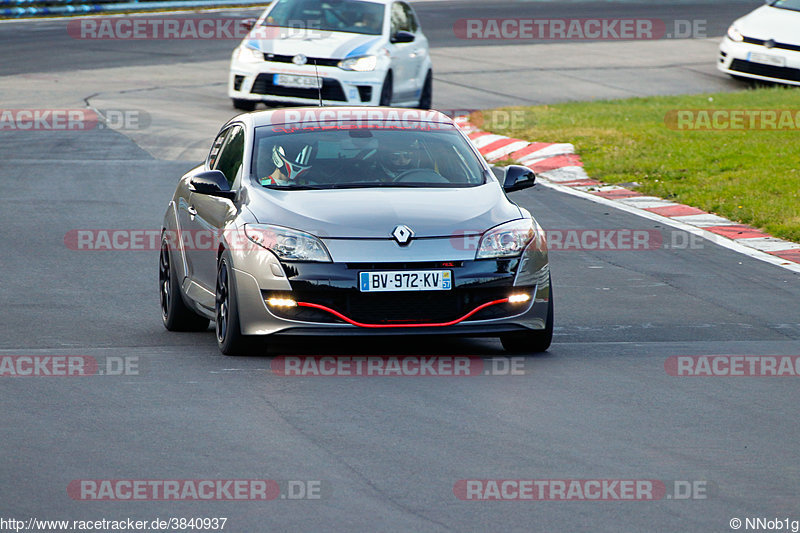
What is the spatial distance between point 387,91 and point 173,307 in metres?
11.4

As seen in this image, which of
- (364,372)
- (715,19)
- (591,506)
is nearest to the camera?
(591,506)

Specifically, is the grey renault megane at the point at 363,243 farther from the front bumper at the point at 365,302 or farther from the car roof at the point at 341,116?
the car roof at the point at 341,116

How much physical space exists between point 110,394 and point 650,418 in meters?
2.69

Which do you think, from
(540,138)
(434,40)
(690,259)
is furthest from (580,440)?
(434,40)

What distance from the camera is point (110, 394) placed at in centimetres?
752

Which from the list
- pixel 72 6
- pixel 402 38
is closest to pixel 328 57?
pixel 402 38

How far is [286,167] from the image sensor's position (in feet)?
30.3

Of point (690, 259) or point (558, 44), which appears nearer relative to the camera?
point (690, 259)

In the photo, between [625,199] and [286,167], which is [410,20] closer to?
[625,199]

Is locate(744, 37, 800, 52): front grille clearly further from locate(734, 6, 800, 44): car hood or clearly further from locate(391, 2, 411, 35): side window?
locate(391, 2, 411, 35): side window

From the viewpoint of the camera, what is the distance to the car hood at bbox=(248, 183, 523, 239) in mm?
8359

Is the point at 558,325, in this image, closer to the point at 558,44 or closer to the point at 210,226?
the point at 210,226

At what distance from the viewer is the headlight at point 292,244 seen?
327 inches

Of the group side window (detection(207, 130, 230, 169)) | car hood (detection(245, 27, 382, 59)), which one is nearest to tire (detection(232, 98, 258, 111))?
car hood (detection(245, 27, 382, 59))
